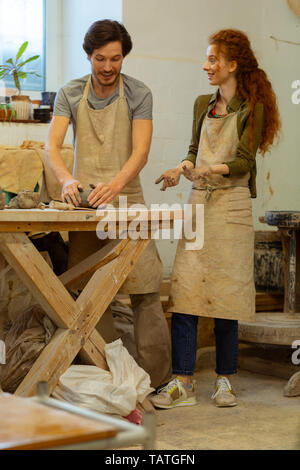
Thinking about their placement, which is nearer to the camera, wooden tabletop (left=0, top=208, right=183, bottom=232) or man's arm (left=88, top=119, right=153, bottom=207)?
wooden tabletop (left=0, top=208, right=183, bottom=232)

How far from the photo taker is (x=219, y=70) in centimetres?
325

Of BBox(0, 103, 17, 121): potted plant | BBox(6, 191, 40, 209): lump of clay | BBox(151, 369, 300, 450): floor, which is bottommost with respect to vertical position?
BBox(151, 369, 300, 450): floor

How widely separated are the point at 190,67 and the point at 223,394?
7.49 ft

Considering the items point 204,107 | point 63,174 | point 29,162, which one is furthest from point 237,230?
point 29,162

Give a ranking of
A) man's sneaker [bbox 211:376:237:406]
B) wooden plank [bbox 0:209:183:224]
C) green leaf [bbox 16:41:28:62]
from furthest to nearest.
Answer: green leaf [bbox 16:41:28:62], man's sneaker [bbox 211:376:237:406], wooden plank [bbox 0:209:183:224]

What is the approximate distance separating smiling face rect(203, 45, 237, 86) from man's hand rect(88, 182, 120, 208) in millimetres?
755

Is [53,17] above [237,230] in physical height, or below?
above

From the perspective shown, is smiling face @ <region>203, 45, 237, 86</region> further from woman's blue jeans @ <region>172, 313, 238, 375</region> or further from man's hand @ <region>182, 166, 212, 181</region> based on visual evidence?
woman's blue jeans @ <region>172, 313, 238, 375</region>

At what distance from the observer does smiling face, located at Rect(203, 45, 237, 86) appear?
3.25 metres

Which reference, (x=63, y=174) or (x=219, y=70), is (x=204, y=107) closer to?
(x=219, y=70)

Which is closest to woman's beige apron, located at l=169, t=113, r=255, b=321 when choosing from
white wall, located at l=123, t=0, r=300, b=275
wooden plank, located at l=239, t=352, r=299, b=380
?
wooden plank, located at l=239, t=352, r=299, b=380

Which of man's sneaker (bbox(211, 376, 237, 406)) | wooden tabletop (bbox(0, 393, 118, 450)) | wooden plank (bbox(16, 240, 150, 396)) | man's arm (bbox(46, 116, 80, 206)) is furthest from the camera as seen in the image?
man's sneaker (bbox(211, 376, 237, 406))

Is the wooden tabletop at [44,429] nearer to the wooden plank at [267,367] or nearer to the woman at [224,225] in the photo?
the woman at [224,225]
